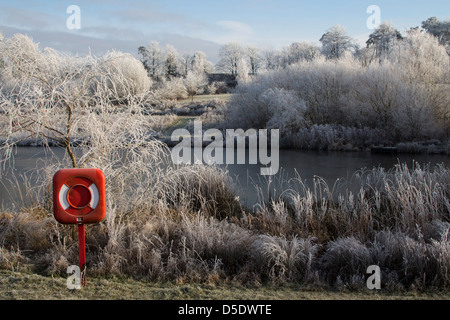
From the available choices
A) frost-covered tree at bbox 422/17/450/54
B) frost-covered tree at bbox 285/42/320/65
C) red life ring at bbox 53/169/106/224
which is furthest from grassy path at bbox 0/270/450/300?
frost-covered tree at bbox 285/42/320/65

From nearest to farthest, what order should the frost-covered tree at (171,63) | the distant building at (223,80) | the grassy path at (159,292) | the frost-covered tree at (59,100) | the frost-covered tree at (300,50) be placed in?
the grassy path at (159,292) < the frost-covered tree at (59,100) < the distant building at (223,80) < the frost-covered tree at (300,50) < the frost-covered tree at (171,63)

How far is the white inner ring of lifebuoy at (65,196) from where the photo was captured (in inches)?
154

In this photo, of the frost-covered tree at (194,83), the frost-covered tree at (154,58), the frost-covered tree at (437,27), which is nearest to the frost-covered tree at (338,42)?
the frost-covered tree at (437,27)

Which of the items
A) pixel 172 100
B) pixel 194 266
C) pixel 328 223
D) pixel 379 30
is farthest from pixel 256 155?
pixel 379 30

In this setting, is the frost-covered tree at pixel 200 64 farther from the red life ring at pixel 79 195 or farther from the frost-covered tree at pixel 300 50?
the red life ring at pixel 79 195

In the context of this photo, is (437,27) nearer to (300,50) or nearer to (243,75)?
(300,50)

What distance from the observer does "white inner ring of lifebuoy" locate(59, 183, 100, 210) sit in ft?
12.9

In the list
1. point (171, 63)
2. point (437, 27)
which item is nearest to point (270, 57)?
point (171, 63)

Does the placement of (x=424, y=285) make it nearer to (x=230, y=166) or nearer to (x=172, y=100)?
(x=230, y=166)

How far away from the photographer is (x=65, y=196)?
393 centimetres

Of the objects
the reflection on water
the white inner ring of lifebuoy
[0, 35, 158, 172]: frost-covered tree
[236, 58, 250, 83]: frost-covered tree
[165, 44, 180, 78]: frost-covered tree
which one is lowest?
the reflection on water

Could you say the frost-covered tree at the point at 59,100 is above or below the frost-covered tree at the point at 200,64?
below

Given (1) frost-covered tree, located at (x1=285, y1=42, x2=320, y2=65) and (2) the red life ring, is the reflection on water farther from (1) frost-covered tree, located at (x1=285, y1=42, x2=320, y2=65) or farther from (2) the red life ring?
(1) frost-covered tree, located at (x1=285, y1=42, x2=320, y2=65)

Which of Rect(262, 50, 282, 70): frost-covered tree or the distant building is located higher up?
Rect(262, 50, 282, 70): frost-covered tree
